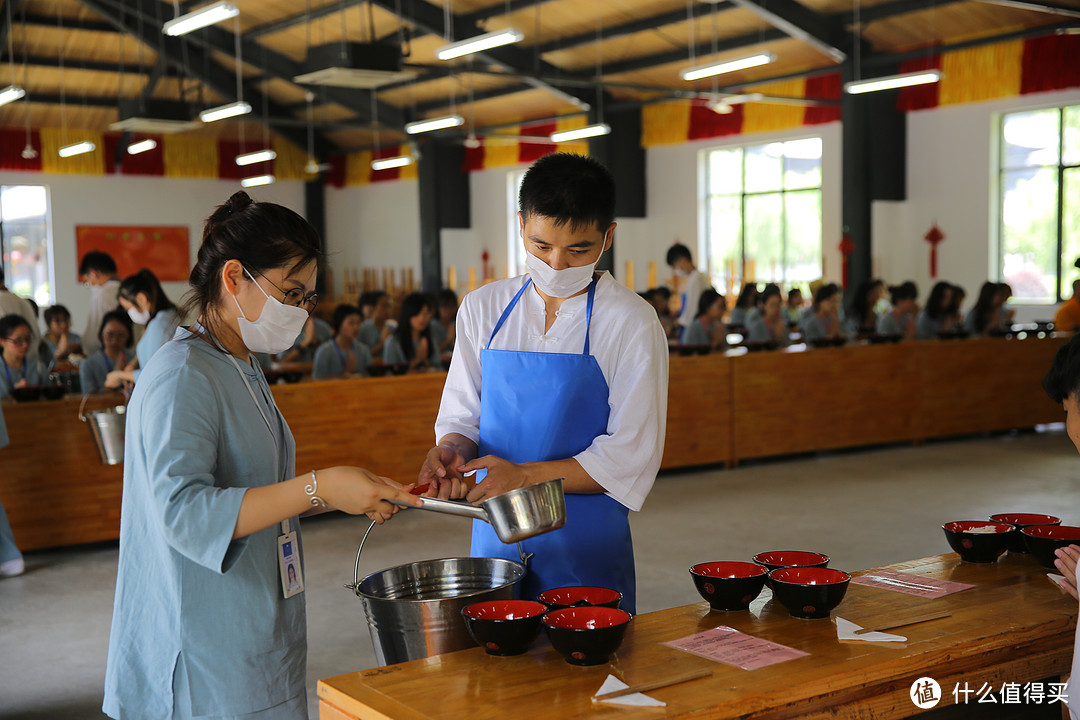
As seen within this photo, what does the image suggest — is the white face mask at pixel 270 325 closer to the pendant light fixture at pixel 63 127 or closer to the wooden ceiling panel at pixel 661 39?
the wooden ceiling panel at pixel 661 39

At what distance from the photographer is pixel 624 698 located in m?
1.32

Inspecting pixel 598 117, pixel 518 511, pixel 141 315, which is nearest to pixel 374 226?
pixel 598 117

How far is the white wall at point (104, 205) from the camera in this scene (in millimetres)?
16109

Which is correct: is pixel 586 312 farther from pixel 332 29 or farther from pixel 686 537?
pixel 332 29

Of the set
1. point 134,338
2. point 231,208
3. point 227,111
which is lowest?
point 134,338

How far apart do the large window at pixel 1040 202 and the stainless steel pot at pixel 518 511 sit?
413 inches

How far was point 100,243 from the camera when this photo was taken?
1656 cm

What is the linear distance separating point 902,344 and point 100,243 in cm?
1348

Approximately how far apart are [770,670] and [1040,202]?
429 inches

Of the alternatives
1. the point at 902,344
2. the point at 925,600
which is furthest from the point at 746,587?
the point at 902,344

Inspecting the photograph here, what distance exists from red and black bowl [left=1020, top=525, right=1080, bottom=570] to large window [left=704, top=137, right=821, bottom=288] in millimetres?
11129

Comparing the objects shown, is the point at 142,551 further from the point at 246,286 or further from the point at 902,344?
the point at 902,344

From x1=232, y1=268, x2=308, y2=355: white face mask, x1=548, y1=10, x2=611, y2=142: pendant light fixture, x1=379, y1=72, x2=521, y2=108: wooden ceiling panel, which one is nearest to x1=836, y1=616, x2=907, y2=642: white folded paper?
x1=232, y1=268, x2=308, y2=355: white face mask

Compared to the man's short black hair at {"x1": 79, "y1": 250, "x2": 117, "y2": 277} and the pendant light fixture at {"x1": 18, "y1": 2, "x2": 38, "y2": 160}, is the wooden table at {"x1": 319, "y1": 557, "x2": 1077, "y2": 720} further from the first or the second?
the pendant light fixture at {"x1": 18, "y1": 2, "x2": 38, "y2": 160}
